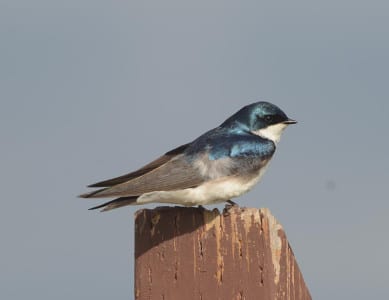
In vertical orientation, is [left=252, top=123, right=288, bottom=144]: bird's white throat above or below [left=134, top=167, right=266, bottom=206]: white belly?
above

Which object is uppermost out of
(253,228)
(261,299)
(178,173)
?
(178,173)

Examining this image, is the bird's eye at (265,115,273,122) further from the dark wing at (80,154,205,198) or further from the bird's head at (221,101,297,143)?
the dark wing at (80,154,205,198)

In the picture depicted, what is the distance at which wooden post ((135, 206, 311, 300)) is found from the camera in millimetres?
3010

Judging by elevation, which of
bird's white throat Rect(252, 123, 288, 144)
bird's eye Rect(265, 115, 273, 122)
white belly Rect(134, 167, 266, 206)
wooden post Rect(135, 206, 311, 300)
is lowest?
wooden post Rect(135, 206, 311, 300)

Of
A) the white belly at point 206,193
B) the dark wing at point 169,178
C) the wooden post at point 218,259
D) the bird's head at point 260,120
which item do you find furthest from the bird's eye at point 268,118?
the wooden post at point 218,259

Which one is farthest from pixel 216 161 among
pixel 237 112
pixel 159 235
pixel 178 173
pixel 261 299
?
pixel 261 299

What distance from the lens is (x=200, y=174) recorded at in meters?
4.14

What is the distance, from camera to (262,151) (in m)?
4.49

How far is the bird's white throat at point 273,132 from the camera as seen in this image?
4.75 metres

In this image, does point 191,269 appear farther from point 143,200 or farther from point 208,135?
point 208,135

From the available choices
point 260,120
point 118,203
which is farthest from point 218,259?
point 260,120

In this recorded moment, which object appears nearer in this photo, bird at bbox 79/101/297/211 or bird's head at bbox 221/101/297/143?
bird at bbox 79/101/297/211

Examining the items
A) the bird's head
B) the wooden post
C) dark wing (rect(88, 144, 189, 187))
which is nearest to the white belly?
dark wing (rect(88, 144, 189, 187))

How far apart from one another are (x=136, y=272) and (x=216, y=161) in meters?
1.05
